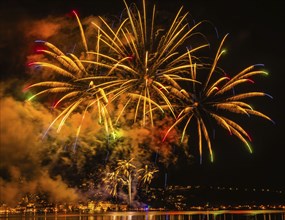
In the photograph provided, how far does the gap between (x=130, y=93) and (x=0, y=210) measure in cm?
4347

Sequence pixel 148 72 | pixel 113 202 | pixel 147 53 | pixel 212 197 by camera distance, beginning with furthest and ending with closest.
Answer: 1. pixel 212 197
2. pixel 113 202
3. pixel 148 72
4. pixel 147 53

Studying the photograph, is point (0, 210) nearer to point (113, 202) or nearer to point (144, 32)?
point (113, 202)

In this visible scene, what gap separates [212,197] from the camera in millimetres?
175125

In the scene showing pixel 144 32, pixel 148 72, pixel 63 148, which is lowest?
pixel 63 148

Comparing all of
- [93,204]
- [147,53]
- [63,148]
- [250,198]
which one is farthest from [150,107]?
[250,198]

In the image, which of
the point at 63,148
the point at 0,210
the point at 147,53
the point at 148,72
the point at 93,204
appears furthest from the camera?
the point at 93,204

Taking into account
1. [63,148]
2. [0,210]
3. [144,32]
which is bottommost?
[0,210]

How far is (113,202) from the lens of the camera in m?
86.2

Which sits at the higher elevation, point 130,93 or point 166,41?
point 166,41

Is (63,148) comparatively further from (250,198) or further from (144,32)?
(250,198)

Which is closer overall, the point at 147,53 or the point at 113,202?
the point at 147,53

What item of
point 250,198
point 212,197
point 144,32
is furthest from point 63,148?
point 250,198

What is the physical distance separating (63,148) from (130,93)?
15.7 meters

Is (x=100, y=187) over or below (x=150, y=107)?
below
